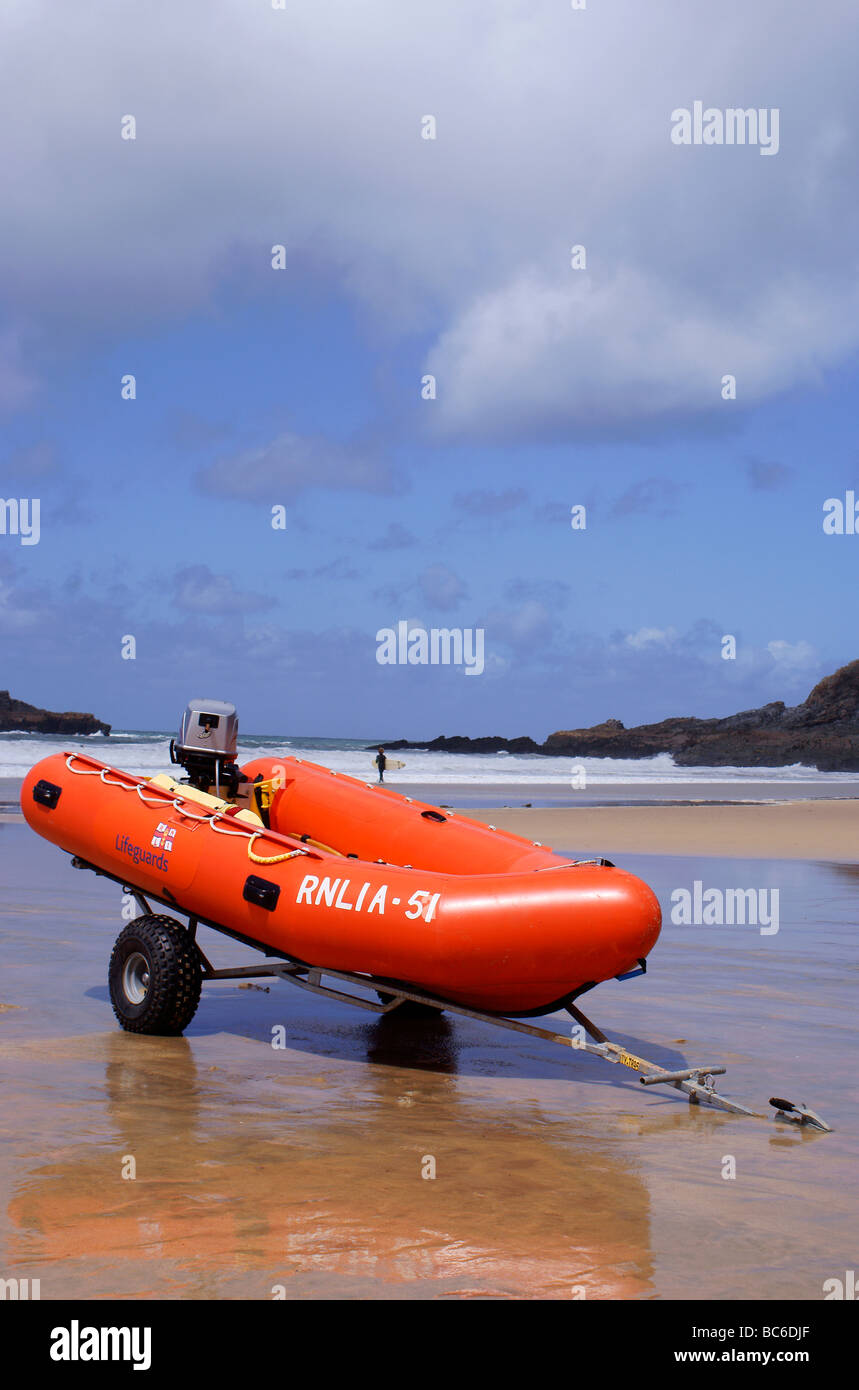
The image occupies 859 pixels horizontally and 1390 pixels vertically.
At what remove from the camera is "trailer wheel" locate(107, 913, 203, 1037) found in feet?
22.8

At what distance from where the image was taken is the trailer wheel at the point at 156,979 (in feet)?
22.8

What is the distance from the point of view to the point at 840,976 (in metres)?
8.82

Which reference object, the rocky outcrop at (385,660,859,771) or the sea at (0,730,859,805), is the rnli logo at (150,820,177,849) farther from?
the rocky outcrop at (385,660,859,771)

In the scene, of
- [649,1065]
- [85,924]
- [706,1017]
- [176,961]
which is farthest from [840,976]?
[85,924]

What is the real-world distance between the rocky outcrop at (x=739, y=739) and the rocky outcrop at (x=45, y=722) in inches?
682

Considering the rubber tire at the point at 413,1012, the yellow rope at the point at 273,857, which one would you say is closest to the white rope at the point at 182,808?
the yellow rope at the point at 273,857

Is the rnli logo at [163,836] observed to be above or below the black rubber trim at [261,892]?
above

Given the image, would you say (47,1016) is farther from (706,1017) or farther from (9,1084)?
Result: (706,1017)

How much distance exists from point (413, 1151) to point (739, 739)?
74.2m

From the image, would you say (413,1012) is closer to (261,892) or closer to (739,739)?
(261,892)

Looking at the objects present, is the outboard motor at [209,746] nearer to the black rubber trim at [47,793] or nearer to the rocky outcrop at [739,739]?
the black rubber trim at [47,793]

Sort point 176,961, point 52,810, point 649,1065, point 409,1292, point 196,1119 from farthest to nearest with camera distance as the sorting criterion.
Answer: point 52,810 < point 176,961 < point 649,1065 < point 196,1119 < point 409,1292

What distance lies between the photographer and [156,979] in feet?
22.7
